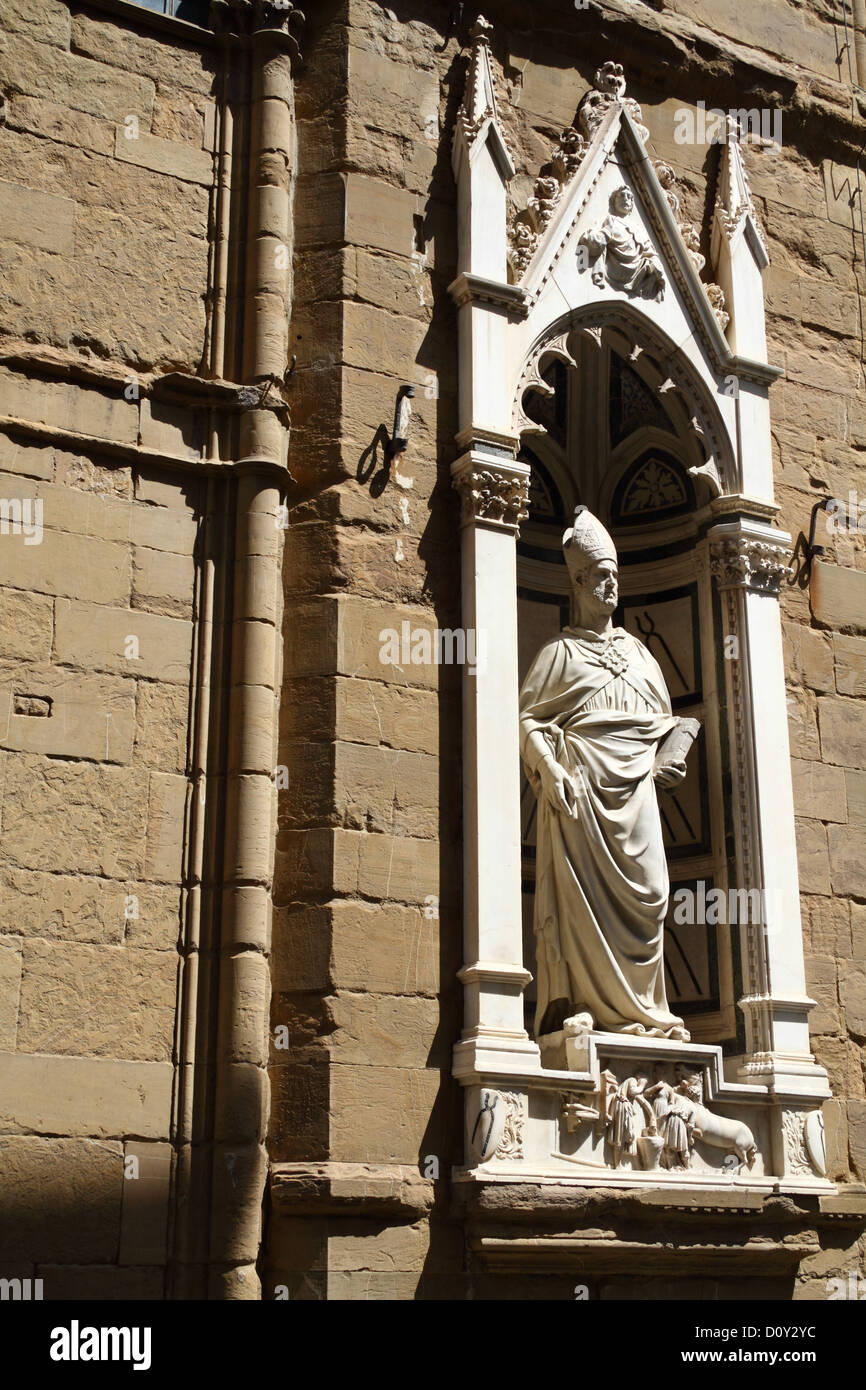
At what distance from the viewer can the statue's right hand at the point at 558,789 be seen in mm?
8617

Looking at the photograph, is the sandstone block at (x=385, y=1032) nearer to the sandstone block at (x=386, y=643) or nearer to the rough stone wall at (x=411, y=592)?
the rough stone wall at (x=411, y=592)

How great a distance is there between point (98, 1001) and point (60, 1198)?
79 centimetres

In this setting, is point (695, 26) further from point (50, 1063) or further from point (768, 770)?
point (50, 1063)

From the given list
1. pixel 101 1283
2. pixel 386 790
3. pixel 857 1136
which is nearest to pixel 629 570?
pixel 386 790

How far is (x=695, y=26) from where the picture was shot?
1058 centimetres

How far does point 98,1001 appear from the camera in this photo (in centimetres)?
749

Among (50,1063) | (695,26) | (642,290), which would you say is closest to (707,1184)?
(50,1063)

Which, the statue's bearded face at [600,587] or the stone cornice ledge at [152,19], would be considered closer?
the stone cornice ledge at [152,19]

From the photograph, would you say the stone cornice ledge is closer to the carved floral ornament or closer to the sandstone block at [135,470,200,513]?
the sandstone block at [135,470,200,513]

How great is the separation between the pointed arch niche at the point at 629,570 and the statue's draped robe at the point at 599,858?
253 mm

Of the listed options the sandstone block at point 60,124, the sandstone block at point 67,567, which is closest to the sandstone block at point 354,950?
the sandstone block at point 67,567

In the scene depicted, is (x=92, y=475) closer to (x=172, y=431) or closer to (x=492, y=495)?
(x=172, y=431)
